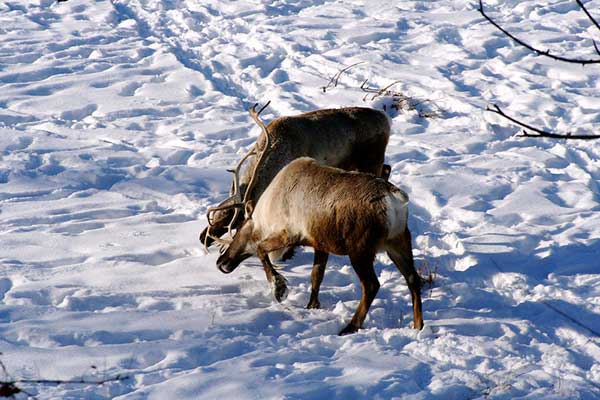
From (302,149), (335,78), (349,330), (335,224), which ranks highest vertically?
(335,224)

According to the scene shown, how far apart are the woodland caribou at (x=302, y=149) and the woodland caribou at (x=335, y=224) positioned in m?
0.46

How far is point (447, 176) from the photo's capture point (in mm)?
8086

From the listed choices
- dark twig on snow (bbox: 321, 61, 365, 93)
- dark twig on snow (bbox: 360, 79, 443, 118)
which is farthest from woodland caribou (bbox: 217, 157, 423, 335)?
dark twig on snow (bbox: 321, 61, 365, 93)

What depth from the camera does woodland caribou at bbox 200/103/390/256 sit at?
6.12 meters

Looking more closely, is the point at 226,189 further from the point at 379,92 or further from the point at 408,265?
A: the point at 379,92

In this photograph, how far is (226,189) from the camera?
7637mm

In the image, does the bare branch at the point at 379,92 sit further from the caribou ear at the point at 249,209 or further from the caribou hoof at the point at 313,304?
the caribou hoof at the point at 313,304

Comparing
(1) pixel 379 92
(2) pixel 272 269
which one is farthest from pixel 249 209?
(1) pixel 379 92

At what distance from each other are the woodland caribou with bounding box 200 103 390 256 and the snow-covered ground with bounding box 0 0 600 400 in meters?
0.48

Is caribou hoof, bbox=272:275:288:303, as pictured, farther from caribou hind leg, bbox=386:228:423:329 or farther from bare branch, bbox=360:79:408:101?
bare branch, bbox=360:79:408:101

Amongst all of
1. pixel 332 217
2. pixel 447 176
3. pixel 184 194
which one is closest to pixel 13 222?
pixel 184 194

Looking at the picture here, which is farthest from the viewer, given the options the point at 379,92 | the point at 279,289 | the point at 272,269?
the point at 379,92

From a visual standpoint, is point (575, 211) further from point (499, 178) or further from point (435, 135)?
point (435, 135)

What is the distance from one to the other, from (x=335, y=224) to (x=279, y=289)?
87cm
